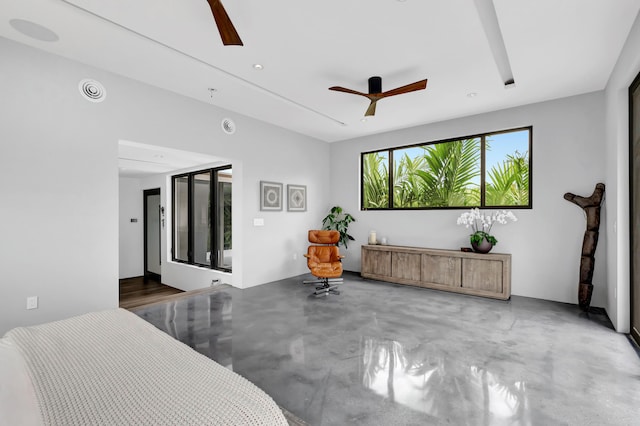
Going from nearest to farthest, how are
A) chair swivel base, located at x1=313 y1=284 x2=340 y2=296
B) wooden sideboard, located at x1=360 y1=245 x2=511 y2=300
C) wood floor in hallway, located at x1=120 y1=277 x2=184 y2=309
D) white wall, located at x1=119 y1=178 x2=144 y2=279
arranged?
wooden sideboard, located at x1=360 y1=245 x2=511 y2=300 < chair swivel base, located at x1=313 y1=284 x2=340 y2=296 < wood floor in hallway, located at x1=120 y1=277 x2=184 y2=309 < white wall, located at x1=119 y1=178 x2=144 y2=279

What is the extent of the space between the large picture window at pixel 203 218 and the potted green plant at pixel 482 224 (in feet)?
13.7

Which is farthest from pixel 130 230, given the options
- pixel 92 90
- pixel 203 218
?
pixel 92 90

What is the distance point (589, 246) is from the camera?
3865 mm

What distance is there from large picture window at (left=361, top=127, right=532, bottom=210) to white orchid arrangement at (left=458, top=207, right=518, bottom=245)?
0.18 meters

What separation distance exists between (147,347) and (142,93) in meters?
3.36

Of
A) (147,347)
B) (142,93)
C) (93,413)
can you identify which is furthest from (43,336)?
(142,93)

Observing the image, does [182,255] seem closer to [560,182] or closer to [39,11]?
[39,11]

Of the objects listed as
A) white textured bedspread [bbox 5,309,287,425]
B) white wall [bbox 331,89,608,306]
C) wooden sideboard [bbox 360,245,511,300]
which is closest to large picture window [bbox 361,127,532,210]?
white wall [bbox 331,89,608,306]

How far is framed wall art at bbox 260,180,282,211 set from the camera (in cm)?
527

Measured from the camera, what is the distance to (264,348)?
2805 millimetres

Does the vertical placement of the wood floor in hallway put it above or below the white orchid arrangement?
below

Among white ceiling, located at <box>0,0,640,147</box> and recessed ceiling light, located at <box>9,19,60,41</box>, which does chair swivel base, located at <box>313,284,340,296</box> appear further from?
recessed ceiling light, located at <box>9,19,60,41</box>

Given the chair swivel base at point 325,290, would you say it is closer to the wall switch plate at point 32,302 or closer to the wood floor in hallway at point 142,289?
the wood floor in hallway at point 142,289

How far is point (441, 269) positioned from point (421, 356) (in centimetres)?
249
